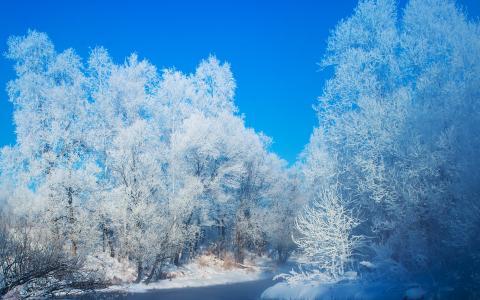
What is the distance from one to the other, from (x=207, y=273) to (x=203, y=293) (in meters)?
8.54

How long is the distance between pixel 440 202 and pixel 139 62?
29.6 meters

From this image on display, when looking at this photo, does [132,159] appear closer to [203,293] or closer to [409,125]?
[203,293]

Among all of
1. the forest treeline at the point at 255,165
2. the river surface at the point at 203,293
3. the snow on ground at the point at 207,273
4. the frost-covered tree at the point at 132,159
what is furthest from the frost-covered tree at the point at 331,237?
the snow on ground at the point at 207,273

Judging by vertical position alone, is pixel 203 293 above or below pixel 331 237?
below

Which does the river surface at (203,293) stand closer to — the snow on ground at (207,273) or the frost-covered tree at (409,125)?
the snow on ground at (207,273)

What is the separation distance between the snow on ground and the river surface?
51.8 inches

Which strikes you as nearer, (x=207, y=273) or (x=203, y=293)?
(x=203, y=293)

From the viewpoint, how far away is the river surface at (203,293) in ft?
71.5

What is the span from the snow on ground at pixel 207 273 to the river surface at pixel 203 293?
132 centimetres

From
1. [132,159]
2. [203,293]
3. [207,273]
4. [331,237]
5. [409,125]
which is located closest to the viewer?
[409,125]

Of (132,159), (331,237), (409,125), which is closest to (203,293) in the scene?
(331,237)

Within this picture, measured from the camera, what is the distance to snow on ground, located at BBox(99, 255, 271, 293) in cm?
2677

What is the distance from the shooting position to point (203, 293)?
80.3ft

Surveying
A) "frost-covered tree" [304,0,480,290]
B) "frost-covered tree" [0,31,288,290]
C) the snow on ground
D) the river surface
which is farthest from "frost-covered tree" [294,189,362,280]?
the snow on ground
